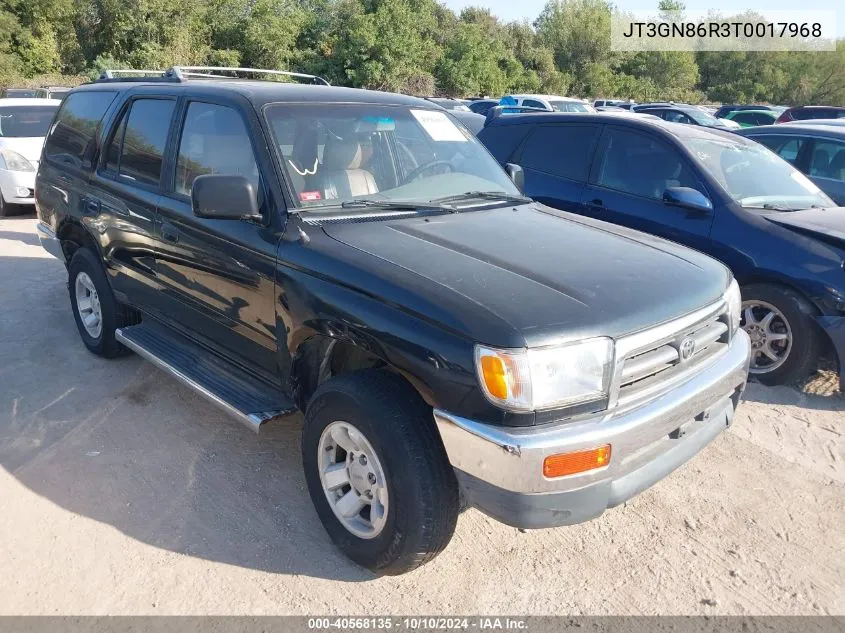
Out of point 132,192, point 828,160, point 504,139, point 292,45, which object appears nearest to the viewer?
point 132,192

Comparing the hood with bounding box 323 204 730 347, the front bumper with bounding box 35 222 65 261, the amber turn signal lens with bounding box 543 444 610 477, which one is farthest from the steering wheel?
the front bumper with bounding box 35 222 65 261

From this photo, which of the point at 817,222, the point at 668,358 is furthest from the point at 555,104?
the point at 668,358

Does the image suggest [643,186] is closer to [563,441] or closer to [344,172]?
[344,172]

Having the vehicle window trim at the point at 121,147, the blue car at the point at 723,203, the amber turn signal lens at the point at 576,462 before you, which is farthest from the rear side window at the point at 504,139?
the amber turn signal lens at the point at 576,462

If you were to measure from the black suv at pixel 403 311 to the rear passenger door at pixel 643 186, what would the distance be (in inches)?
71.2

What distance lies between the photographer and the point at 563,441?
235 centimetres

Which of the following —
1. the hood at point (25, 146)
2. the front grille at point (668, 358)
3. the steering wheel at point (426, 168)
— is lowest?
the hood at point (25, 146)

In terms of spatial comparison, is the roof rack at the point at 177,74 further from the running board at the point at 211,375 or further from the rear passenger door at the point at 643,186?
the rear passenger door at the point at 643,186

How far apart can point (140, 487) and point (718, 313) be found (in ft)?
9.43

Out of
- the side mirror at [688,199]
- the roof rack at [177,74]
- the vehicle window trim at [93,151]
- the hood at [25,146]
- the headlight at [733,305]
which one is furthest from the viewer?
the hood at [25,146]

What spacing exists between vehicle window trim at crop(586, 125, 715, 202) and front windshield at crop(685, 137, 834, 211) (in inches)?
3.6

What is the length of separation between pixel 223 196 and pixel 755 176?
169 inches

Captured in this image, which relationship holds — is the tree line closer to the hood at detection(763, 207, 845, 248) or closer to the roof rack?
the roof rack

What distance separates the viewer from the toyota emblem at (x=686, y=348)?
2.75 meters
